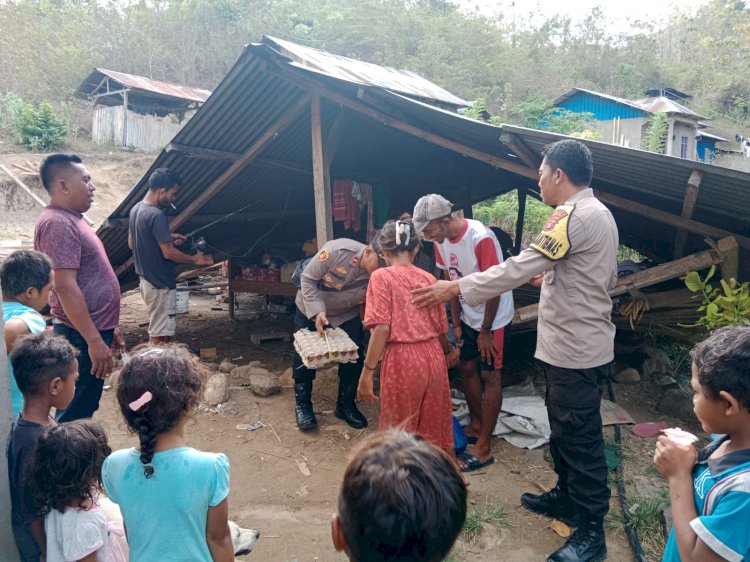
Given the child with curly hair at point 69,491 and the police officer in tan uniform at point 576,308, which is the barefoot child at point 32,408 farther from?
the police officer in tan uniform at point 576,308

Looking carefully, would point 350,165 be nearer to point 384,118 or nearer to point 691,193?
point 384,118

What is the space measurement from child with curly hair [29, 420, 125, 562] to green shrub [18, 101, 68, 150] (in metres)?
22.3

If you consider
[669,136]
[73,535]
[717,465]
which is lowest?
[73,535]

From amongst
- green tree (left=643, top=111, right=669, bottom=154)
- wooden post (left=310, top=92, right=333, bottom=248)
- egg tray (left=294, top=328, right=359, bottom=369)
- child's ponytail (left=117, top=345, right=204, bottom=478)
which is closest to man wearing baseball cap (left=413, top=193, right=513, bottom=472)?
egg tray (left=294, top=328, right=359, bottom=369)

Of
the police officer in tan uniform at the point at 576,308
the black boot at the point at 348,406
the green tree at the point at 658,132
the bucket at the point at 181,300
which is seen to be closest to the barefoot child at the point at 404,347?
the police officer in tan uniform at the point at 576,308

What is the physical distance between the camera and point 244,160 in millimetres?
5699

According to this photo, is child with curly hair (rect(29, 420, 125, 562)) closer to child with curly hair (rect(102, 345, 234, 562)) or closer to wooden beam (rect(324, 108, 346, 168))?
child with curly hair (rect(102, 345, 234, 562))

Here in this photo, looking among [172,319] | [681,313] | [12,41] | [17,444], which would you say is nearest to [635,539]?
[681,313]

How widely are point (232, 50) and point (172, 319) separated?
35409 mm

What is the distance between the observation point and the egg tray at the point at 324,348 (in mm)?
3664

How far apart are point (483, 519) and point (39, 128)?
903 inches

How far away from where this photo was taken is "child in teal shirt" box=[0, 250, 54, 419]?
2.49 metres

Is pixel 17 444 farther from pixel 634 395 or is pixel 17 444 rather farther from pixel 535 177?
pixel 634 395

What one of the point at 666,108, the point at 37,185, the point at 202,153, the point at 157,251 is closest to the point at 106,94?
the point at 37,185
